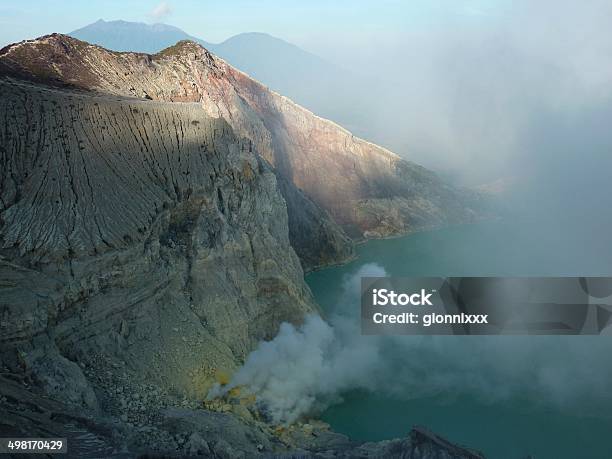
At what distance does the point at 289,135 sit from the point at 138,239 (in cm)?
4167

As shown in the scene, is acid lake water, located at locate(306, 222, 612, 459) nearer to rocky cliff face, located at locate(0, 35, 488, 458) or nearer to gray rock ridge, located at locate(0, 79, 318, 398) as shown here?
rocky cliff face, located at locate(0, 35, 488, 458)

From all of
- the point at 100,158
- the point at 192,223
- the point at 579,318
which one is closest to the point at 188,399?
the point at 192,223

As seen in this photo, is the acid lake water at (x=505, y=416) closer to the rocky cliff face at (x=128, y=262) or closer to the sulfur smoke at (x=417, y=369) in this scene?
the sulfur smoke at (x=417, y=369)

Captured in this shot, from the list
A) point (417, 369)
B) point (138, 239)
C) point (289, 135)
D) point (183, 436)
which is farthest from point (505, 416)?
point (289, 135)

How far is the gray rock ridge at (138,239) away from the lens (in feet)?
89.0

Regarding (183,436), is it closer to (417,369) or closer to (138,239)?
(138,239)

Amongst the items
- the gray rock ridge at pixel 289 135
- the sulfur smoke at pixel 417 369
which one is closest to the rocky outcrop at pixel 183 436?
the sulfur smoke at pixel 417 369

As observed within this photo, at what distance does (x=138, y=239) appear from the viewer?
31.0 metres

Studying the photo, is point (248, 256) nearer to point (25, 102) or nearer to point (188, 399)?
point (188, 399)

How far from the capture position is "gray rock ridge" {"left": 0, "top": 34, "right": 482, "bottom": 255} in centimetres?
4578

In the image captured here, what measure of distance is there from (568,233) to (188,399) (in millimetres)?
56031

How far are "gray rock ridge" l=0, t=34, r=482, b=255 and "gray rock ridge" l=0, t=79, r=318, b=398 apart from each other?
8.09 metres

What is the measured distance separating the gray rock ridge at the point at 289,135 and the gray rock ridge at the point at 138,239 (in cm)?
809

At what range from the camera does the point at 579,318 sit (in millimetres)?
39219
